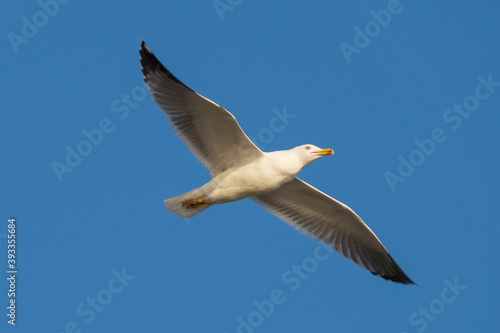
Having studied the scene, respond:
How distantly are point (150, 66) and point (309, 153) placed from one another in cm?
273

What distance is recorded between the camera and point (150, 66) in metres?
12.1

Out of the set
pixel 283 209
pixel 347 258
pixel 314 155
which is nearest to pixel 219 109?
pixel 314 155

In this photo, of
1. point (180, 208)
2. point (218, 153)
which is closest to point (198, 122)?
point (218, 153)

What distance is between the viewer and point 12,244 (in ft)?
42.7

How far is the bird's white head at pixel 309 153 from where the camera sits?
12172 mm

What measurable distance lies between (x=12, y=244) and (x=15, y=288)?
2.48 ft

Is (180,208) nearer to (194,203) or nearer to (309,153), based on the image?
(194,203)

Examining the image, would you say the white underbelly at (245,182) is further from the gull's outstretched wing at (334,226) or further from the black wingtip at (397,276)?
the black wingtip at (397,276)

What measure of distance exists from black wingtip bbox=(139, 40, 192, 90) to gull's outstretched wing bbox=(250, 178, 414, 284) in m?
2.78

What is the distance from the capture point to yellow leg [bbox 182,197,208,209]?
12.5 m

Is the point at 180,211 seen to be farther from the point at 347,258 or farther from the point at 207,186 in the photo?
the point at 347,258

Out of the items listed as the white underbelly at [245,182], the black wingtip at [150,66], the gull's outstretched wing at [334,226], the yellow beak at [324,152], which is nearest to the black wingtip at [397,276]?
the gull's outstretched wing at [334,226]

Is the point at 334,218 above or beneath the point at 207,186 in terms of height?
beneath

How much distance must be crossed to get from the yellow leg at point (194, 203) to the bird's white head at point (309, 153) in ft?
5.45
